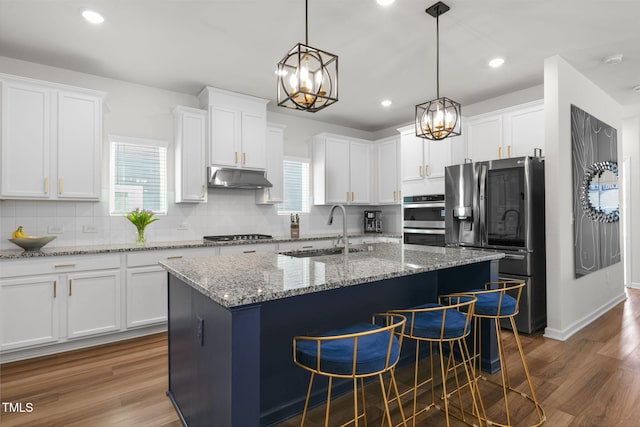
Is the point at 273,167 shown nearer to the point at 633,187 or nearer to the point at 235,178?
the point at 235,178

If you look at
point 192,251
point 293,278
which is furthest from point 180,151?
point 293,278

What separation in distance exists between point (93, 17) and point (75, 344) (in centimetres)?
279

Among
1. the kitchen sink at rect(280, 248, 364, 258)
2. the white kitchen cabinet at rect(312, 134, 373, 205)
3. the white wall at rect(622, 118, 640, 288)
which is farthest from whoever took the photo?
the white kitchen cabinet at rect(312, 134, 373, 205)

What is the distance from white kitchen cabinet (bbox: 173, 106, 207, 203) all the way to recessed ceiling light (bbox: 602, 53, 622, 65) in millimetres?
4180

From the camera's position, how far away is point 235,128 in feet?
13.7

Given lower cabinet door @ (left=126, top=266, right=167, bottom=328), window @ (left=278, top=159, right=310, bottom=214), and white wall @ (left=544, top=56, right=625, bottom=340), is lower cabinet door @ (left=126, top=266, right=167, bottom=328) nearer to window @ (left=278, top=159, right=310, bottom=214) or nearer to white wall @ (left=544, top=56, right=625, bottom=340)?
window @ (left=278, top=159, right=310, bottom=214)

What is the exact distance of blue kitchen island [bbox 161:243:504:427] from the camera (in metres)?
1.31

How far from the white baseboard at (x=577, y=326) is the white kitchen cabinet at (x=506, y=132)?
1.84 meters

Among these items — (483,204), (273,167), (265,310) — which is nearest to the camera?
(265,310)

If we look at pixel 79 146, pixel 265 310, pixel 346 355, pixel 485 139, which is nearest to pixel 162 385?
pixel 265 310

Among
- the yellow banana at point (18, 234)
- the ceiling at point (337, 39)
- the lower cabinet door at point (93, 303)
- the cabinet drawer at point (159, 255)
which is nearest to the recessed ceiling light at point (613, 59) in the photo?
the ceiling at point (337, 39)

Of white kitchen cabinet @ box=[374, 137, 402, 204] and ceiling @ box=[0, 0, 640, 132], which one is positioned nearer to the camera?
ceiling @ box=[0, 0, 640, 132]

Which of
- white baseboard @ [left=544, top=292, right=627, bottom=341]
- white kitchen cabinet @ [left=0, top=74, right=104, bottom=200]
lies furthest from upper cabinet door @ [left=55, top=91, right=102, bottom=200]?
white baseboard @ [left=544, top=292, right=627, bottom=341]

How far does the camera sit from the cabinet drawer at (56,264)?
283 centimetres
